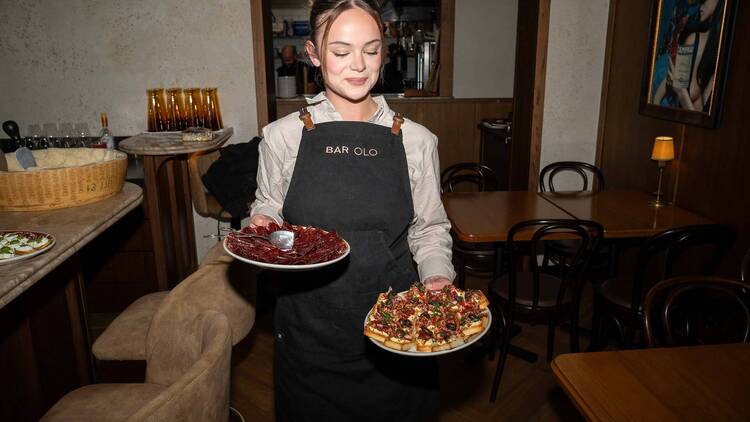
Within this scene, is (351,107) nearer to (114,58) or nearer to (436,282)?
(436,282)

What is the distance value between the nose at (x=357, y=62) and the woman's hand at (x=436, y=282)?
0.55 meters

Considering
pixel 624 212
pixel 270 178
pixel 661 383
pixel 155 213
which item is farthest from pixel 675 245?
pixel 155 213

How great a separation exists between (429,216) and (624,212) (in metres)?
1.80

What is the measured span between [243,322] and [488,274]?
264 cm

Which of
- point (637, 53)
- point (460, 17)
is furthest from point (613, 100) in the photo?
point (460, 17)

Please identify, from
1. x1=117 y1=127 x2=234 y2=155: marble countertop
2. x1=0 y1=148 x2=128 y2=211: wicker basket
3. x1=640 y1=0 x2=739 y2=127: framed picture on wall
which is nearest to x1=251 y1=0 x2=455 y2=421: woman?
x1=0 y1=148 x2=128 y2=211: wicker basket

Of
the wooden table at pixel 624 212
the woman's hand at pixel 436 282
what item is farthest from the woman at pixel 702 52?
the woman's hand at pixel 436 282

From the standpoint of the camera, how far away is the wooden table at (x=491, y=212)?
2.54 metres

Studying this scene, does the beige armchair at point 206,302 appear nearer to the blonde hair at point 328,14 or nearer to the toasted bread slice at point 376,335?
the toasted bread slice at point 376,335

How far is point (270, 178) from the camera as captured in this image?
1484mm

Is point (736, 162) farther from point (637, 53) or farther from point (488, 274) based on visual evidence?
point (488, 274)

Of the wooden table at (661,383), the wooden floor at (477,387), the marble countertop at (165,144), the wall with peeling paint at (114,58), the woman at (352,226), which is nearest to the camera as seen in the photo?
the wooden table at (661,383)

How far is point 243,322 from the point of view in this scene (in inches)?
67.9

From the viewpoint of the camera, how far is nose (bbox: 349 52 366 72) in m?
1.35
